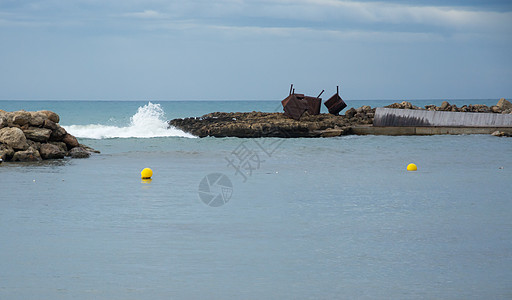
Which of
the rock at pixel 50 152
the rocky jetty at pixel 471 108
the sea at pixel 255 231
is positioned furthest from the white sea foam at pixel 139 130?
the sea at pixel 255 231

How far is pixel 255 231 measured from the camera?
1149cm

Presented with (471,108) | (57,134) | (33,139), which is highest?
(471,108)

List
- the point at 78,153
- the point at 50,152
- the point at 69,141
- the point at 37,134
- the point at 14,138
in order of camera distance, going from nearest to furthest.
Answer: the point at 14,138 → the point at 50,152 → the point at 37,134 → the point at 78,153 → the point at 69,141

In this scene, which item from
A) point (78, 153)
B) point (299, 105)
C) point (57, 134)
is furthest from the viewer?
point (299, 105)

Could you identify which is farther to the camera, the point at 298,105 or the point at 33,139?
the point at 298,105

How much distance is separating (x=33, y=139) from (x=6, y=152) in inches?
63.1

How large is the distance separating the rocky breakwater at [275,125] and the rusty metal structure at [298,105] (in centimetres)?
36

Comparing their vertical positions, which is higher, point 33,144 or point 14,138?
point 14,138

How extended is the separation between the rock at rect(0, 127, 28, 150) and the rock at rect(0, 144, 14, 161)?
15 cm

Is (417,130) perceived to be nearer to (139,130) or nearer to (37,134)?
(139,130)

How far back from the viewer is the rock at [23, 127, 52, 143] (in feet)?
79.7

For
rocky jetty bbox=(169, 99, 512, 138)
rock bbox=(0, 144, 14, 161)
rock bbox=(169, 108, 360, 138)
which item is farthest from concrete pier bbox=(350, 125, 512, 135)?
rock bbox=(0, 144, 14, 161)

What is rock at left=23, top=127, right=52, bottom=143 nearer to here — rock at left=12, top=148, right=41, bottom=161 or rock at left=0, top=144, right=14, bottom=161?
rock at left=12, top=148, right=41, bottom=161

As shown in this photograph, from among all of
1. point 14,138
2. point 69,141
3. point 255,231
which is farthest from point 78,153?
point 255,231
